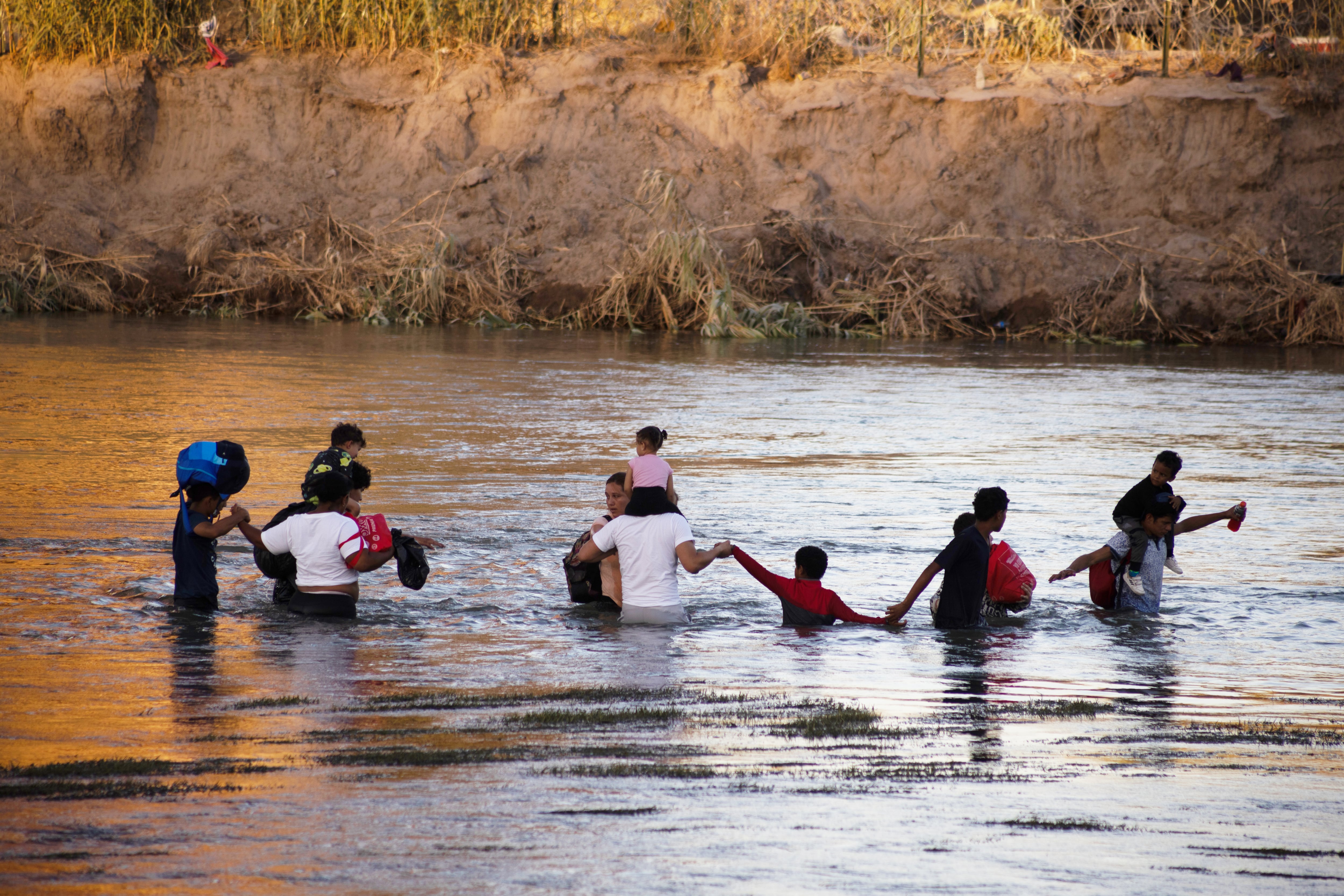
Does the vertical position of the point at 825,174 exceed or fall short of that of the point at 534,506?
it exceeds it

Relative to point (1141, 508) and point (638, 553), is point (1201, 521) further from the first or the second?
point (638, 553)

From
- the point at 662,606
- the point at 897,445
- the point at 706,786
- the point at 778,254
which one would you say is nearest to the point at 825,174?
the point at 778,254

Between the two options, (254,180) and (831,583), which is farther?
(254,180)

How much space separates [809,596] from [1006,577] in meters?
1.19

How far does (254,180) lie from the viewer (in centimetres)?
3553

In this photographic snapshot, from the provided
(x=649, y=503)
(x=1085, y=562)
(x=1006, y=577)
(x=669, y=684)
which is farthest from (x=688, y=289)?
(x=669, y=684)

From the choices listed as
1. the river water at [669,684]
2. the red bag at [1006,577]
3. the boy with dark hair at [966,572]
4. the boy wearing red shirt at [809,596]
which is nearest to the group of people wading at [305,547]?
the river water at [669,684]

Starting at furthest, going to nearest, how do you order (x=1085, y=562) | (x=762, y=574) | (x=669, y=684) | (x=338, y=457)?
(x=1085, y=562) → (x=338, y=457) → (x=762, y=574) → (x=669, y=684)

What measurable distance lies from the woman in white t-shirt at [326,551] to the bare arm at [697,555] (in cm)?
164

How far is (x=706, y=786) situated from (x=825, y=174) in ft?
103

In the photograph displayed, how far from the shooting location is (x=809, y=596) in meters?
8.62

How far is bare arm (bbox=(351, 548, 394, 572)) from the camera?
27.0 ft

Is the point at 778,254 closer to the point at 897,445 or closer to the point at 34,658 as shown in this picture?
the point at 897,445

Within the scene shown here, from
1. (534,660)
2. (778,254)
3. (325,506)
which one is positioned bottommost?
(534,660)
